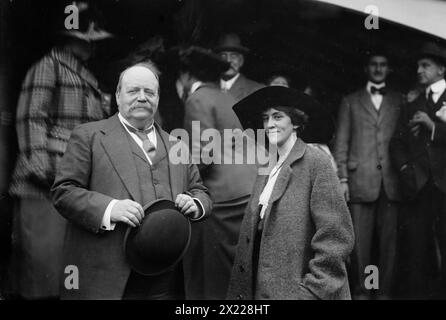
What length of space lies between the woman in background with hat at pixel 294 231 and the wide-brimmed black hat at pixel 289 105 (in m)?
0.09

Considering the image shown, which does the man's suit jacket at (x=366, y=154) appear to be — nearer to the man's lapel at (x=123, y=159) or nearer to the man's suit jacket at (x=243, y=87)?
the man's suit jacket at (x=243, y=87)

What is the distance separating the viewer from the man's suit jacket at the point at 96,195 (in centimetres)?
425

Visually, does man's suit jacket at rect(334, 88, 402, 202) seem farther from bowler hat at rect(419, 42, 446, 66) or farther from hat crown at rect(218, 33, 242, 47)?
hat crown at rect(218, 33, 242, 47)

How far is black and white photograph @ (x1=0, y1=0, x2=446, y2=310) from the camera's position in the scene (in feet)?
14.2

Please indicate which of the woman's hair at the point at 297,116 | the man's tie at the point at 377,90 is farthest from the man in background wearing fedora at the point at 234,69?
the man's tie at the point at 377,90

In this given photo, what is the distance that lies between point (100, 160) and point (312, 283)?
71.4 inches

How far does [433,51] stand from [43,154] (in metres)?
3.53

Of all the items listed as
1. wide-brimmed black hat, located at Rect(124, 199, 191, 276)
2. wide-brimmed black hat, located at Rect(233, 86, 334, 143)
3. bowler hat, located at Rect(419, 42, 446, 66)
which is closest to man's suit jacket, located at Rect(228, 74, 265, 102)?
wide-brimmed black hat, located at Rect(233, 86, 334, 143)
